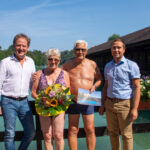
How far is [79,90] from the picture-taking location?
2541 mm

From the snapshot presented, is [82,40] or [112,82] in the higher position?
[82,40]

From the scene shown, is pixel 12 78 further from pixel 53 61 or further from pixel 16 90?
pixel 53 61

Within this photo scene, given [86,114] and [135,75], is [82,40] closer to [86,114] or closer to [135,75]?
[135,75]

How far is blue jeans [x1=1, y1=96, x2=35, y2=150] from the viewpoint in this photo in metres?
2.37

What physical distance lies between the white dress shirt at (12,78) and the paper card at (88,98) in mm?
715

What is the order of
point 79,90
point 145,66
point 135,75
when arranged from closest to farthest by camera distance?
point 135,75, point 79,90, point 145,66

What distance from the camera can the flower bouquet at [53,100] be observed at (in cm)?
226

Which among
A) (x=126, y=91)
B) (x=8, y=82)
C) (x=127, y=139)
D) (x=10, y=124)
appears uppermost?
(x=8, y=82)

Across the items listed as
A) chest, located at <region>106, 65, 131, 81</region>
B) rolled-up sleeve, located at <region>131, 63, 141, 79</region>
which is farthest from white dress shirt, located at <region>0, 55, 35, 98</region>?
rolled-up sleeve, located at <region>131, 63, 141, 79</region>

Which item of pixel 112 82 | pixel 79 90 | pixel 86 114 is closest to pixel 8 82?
pixel 79 90

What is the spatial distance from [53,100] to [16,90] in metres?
0.50

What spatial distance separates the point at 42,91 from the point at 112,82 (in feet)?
2.87

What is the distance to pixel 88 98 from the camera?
8.41 ft

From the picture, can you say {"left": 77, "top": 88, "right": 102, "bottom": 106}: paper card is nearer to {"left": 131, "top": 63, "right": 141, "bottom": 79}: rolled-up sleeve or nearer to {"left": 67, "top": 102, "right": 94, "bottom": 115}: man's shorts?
{"left": 67, "top": 102, "right": 94, "bottom": 115}: man's shorts
